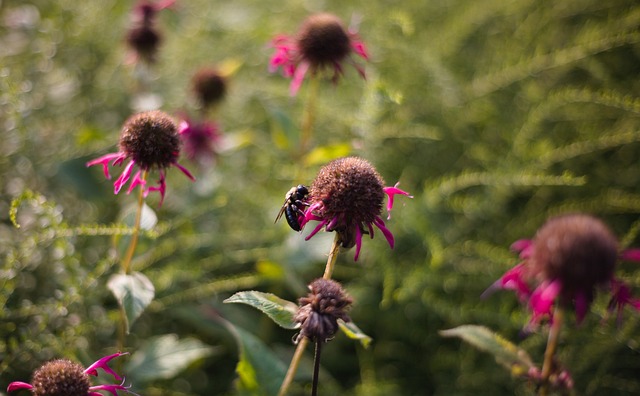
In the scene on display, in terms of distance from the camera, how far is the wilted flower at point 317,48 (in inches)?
63.3

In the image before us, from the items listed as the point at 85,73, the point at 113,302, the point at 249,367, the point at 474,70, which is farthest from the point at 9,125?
the point at 474,70

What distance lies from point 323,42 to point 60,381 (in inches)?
40.7

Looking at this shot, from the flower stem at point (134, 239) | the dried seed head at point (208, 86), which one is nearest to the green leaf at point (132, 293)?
the flower stem at point (134, 239)

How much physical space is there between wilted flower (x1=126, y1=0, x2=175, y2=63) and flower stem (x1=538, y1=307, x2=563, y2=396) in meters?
1.55

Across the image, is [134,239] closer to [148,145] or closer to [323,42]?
[148,145]

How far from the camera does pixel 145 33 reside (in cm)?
198

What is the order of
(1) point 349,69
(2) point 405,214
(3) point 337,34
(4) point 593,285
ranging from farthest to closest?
(1) point 349,69, (2) point 405,214, (3) point 337,34, (4) point 593,285

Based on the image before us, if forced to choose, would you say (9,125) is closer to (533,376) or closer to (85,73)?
(85,73)

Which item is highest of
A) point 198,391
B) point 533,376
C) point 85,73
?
point 85,73

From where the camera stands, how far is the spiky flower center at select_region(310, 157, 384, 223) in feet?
3.58

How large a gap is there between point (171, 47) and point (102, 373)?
60.3 inches

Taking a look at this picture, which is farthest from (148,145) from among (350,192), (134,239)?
(350,192)

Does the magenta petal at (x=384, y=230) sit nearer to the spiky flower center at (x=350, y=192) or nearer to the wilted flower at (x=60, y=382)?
the spiky flower center at (x=350, y=192)

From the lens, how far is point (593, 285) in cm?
93
